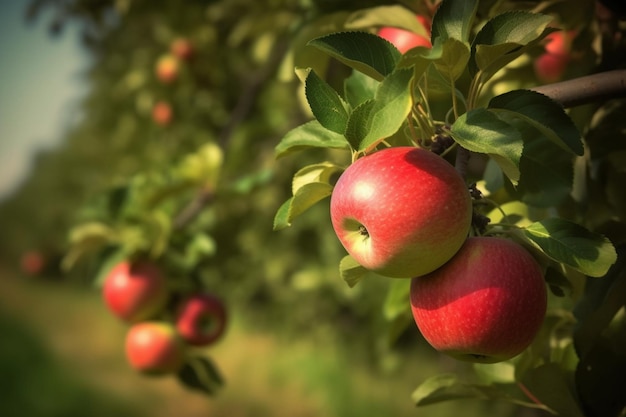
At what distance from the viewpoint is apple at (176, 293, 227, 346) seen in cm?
140

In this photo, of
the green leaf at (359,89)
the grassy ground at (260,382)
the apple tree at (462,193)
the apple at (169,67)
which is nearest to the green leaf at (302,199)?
the apple tree at (462,193)

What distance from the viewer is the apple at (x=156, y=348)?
1.33 meters

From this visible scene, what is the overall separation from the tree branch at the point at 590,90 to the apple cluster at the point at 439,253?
5.3 inches

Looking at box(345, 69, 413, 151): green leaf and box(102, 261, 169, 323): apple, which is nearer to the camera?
box(345, 69, 413, 151): green leaf

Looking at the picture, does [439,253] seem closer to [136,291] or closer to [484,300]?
[484,300]

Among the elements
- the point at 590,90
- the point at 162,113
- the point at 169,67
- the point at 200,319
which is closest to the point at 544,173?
the point at 590,90

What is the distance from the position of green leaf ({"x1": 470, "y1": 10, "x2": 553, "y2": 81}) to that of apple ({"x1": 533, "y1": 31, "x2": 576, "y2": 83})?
1.75 ft

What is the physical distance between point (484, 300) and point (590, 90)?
233 mm

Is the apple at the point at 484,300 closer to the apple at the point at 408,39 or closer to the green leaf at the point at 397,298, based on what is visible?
the green leaf at the point at 397,298

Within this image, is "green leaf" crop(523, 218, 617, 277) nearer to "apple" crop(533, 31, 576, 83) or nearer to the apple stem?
the apple stem

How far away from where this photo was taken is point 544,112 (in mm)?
563

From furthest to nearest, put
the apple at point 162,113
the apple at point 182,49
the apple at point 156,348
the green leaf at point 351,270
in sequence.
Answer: the apple at point 162,113
the apple at point 182,49
the apple at point 156,348
the green leaf at point 351,270

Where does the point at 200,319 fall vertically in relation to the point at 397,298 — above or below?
below

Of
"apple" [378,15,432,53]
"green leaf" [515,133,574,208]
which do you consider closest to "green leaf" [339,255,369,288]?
"green leaf" [515,133,574,208]
